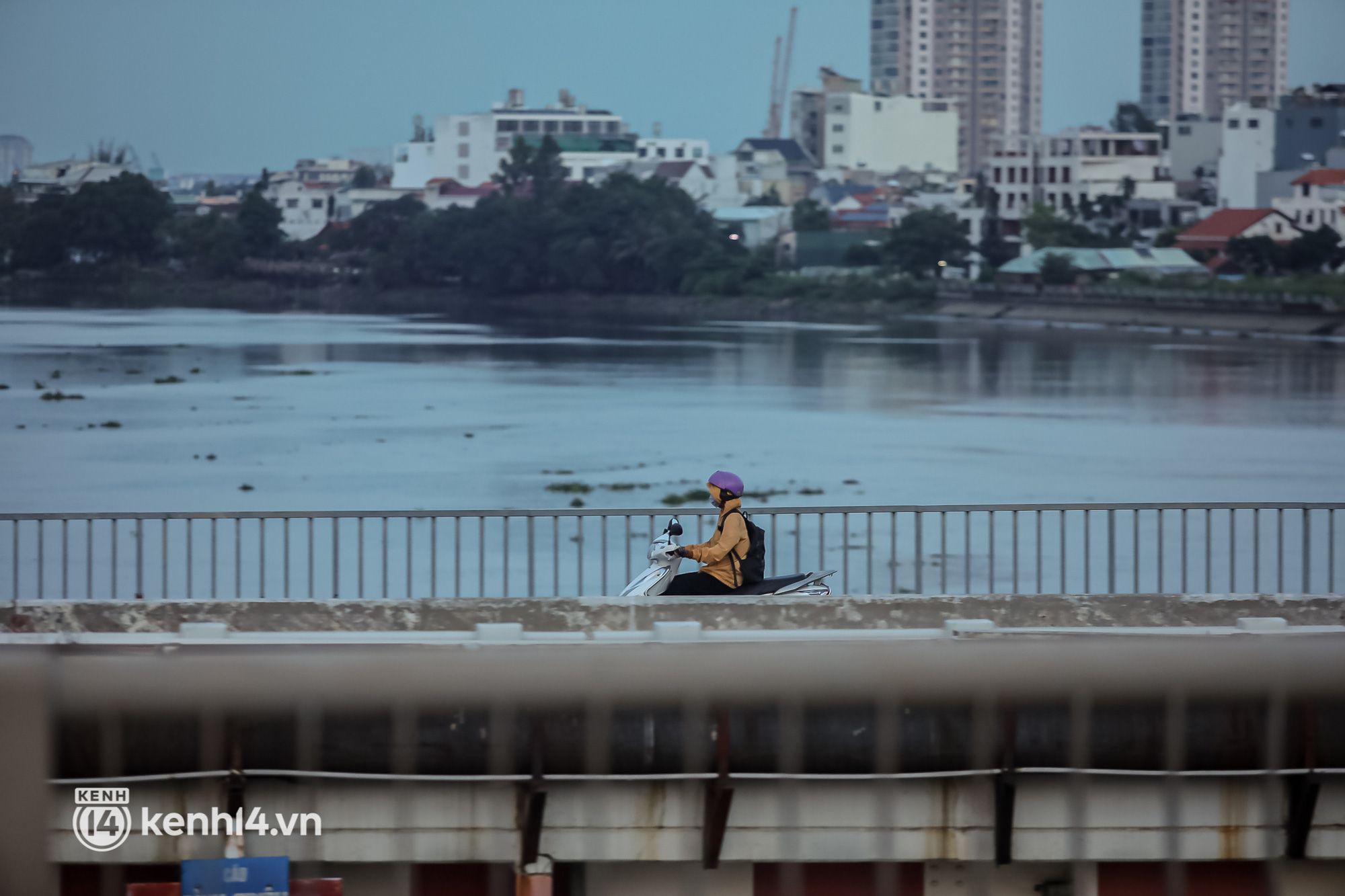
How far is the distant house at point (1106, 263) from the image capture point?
77.7 m

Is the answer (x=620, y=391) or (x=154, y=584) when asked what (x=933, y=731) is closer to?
(x=154, y=584)

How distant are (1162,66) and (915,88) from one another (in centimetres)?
2879

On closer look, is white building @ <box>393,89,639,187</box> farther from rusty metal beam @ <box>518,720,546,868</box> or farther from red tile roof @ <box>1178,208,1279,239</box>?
rusty metal beam @ <box>518,720,546,868</box>

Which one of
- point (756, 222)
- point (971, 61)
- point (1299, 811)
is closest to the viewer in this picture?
point (1299, 811)

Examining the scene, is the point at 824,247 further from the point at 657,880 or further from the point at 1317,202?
the point at 657,880

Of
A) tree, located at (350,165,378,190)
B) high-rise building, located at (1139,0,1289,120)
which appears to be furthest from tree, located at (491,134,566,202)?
high-rise building, located at (1139,0,1289,120)

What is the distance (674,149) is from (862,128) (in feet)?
74.8

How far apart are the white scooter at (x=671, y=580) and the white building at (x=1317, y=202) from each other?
7516 centimetres

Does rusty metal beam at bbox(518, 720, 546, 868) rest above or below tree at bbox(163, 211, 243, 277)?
below

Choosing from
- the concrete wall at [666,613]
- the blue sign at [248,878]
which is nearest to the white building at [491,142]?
the concrete wall at [666,613]

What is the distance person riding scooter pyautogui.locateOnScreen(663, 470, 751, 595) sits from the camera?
8438 millimetres

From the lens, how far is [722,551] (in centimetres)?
853

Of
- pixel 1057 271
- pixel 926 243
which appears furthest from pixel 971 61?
pixel 1057 271

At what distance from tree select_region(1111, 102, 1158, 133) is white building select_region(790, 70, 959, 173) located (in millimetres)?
41345
